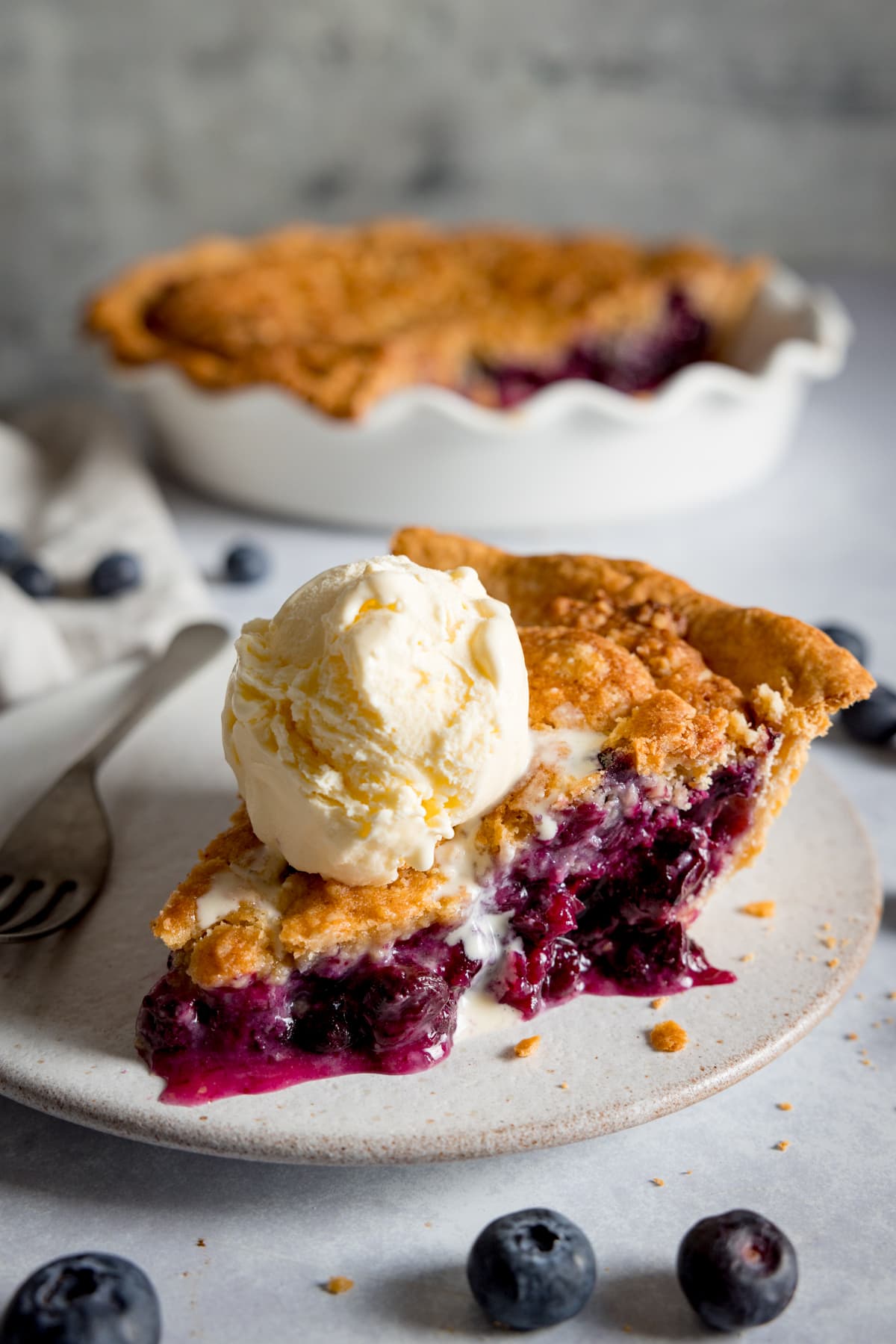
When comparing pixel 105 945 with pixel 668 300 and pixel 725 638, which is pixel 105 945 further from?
pixel 668 300

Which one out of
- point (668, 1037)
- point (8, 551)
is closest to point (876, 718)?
point (668, 1037)

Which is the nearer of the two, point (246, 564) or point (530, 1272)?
point (530, 1272)

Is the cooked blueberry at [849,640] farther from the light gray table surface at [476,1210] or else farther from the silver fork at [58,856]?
the silver fork at [58,856]

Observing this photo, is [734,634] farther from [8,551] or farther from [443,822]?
[8,551]

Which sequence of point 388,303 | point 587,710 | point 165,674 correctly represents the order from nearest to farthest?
1. point 587,710
2. point 165,674
3. point 388,303

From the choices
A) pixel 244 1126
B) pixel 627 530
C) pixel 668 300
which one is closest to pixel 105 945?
pixel 244 1126

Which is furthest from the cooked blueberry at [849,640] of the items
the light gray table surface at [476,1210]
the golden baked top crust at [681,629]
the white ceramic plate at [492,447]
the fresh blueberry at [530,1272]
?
the fresh blueberry at [530,1272]
